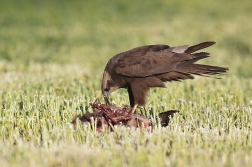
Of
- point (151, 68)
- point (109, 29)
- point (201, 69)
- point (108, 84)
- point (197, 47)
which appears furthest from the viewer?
point (109, 29)

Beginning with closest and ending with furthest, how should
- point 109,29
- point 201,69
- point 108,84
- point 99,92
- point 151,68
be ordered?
1. point 201,69
2. point 151,68
3. point 108,84
4. point 99,92
5. point 109,29

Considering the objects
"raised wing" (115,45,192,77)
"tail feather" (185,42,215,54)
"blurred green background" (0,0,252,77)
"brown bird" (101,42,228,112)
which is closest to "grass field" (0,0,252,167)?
"blurred green background" (0,0,252,77)

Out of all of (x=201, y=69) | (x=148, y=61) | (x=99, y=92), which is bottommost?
(x=99, y=92)

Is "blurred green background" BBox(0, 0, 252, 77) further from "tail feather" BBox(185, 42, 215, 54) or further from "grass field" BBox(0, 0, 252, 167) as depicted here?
"tail feather" BBox(185, 42, 215, 54)

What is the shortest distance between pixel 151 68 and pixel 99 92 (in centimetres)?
189

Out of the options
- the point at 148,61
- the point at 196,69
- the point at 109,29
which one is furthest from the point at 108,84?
the point at 109,29

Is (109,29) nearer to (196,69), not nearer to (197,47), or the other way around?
(197,47)

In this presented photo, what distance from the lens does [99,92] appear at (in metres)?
8.24

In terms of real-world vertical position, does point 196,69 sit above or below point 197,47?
below

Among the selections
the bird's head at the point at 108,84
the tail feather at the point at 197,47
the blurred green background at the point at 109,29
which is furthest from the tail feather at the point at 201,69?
the blurred green background at the point at 109,29

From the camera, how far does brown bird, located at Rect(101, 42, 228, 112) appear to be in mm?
6516

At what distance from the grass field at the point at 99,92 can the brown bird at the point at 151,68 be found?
1.13 ft

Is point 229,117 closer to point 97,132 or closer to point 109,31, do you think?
point 97,132

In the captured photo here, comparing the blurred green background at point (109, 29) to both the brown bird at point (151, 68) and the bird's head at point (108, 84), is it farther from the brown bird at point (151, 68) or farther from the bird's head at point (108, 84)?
the brown bird at point (151, 68)
